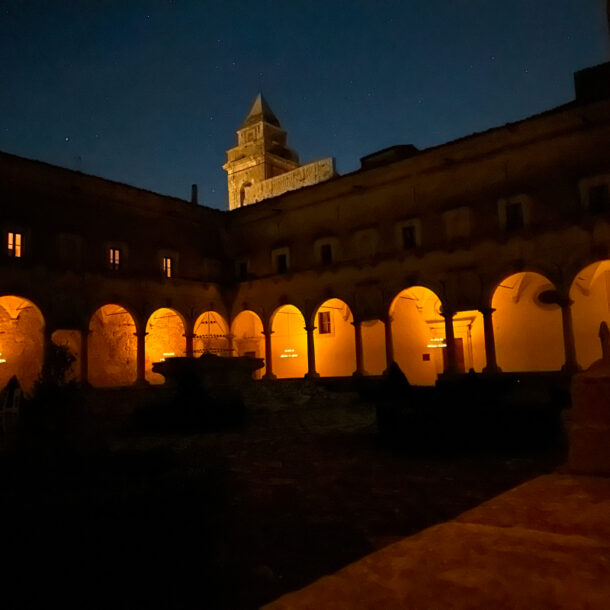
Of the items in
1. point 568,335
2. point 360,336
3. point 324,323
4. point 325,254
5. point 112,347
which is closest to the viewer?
point 568,335

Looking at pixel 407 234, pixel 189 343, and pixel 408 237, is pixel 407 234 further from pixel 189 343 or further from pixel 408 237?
pixel 189 343

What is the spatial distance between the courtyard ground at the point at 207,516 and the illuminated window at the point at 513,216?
15.0 metres

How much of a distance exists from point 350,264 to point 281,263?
189 inches

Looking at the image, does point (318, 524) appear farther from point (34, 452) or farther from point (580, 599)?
point (580, 599)

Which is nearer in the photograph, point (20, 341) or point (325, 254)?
point (20, 341)

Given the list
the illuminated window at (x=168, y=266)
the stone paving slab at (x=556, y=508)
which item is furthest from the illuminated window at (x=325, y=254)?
the stone paving slab at (x=556, y=508)

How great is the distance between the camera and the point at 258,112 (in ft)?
182

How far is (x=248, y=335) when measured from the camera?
3134cm

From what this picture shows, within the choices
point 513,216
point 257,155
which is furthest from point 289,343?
point 257,155

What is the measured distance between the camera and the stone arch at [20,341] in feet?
82.8

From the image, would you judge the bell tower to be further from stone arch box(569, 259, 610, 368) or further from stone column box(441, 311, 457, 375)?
stone arch box(569, 259, 610, 368)

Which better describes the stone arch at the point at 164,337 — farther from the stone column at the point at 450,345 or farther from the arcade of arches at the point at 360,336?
the stone column at the point at 450,345

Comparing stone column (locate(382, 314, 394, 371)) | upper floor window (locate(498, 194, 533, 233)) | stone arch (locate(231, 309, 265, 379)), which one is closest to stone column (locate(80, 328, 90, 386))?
stone arch (locate(231, 309, 265, 379))

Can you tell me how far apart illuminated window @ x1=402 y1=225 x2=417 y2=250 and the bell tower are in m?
28.5
